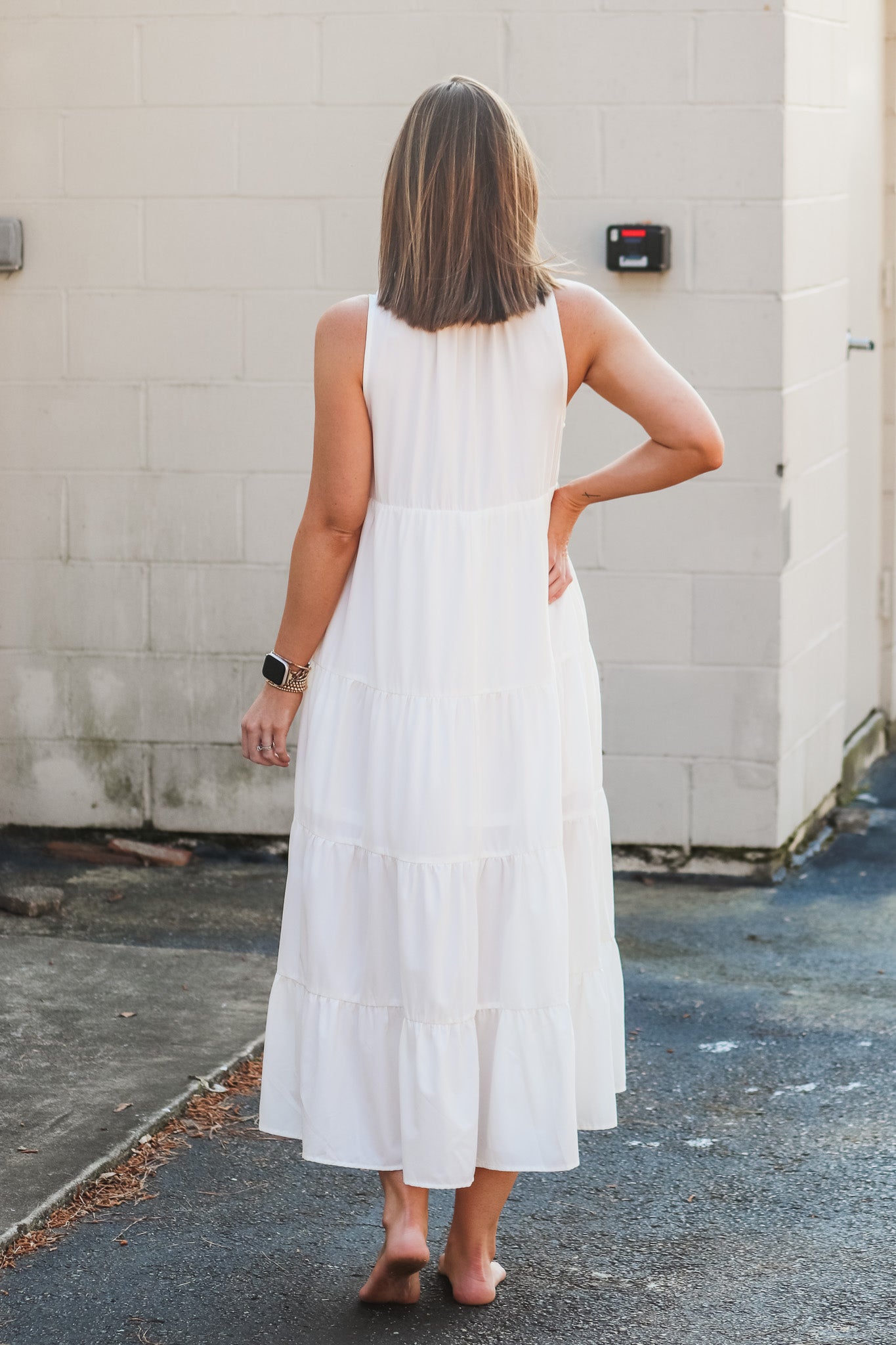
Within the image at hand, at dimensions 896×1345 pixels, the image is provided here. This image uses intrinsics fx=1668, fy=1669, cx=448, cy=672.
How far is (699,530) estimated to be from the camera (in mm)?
5148

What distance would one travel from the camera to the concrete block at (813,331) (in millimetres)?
5102

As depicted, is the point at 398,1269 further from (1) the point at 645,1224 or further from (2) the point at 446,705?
(2) the point at 446,705

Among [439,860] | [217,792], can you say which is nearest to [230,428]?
[217,792]

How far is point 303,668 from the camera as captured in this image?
106 inches

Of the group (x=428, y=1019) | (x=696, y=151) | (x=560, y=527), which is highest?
(x=696, y=151)

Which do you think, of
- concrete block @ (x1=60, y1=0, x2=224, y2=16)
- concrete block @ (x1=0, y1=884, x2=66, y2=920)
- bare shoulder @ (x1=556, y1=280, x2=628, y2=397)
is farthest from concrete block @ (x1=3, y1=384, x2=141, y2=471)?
bare shoulder @ (x1=556, y1=280, x2=628, y2=397)

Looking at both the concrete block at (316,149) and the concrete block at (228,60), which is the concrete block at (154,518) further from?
the concrete block at (228,60)

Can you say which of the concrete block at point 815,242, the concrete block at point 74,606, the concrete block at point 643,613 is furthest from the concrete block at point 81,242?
the concrete block at point 815,242

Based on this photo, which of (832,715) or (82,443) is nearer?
(82,443)

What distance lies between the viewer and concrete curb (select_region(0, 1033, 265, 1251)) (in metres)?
2.94

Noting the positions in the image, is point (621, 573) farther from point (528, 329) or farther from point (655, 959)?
point (528, 329)

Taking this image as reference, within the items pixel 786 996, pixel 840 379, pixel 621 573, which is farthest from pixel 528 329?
pixel 840 379

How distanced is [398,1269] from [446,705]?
910mm

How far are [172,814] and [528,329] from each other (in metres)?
3.34
